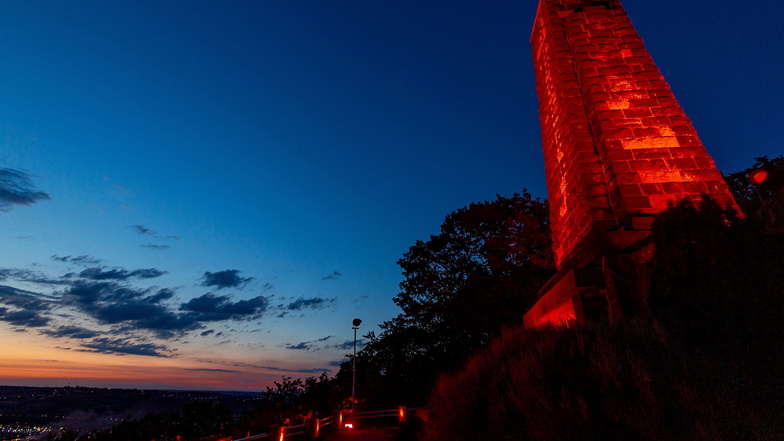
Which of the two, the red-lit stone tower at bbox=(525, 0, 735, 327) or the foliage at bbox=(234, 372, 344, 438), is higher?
the red-lit stone tower at bbox=(525, 0, 735, 327)

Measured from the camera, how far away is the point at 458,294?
18.9m

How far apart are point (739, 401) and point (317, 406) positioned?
46.3 ft

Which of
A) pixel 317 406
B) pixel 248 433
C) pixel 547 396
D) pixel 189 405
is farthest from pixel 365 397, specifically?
pixel 547 396

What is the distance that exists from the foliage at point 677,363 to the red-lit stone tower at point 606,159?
0.88 m

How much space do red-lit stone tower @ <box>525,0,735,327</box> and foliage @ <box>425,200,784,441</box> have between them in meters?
0.88

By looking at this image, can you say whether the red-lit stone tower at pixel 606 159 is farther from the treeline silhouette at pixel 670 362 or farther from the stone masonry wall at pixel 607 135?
the treeline silhouette at pixel 670 362

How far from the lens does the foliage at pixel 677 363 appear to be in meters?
2.25

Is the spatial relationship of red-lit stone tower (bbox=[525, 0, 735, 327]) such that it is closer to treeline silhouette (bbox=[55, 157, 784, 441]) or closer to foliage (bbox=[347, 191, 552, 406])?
treeline silhouette (bbox=[55, 157, 784, 441])

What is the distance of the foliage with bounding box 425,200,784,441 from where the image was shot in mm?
2246

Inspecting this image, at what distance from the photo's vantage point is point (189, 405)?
13.6 m

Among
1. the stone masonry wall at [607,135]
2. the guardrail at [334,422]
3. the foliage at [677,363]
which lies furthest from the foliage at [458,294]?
the foliage at [677,363]

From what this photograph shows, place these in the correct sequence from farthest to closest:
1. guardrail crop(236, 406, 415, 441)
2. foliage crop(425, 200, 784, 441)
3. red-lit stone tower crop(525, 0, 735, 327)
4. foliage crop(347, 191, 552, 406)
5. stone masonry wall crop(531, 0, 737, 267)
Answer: foliage crop(347, 191, 552, 406)
guardrail crop(236, 406, 415, 441)
stone masonry wall crop(531, 0, 737, 267)
red-lit stone tower crop(525, 0, 735, 327)
foliage crop(425, 200, 784, 441)

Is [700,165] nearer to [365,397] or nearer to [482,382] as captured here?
[482,382]

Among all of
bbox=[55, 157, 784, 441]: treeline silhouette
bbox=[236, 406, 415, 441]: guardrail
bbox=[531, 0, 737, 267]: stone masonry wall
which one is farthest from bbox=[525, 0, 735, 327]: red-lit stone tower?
bbox=[236, 406, 415, 441]: guardrail
